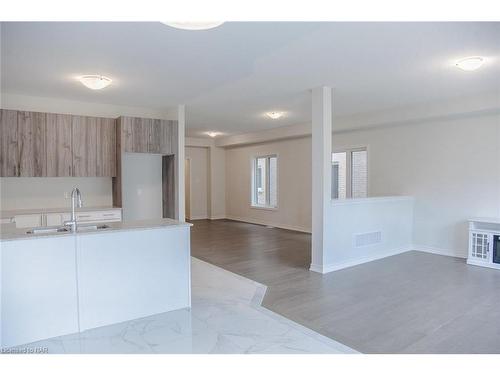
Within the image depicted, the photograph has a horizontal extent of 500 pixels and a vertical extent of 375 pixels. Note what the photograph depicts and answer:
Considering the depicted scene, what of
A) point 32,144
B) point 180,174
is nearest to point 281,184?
point 180,174

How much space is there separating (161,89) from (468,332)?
4.42 meters

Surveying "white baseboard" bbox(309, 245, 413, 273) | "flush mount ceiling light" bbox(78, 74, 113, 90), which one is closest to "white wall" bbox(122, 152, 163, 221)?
"flush mount ceiling light" bbox(78, 74, 113, 90)

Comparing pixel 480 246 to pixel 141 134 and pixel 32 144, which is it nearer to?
pixel 141 134

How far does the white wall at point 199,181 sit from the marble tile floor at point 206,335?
7.28m

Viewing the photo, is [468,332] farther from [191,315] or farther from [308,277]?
[191,315]

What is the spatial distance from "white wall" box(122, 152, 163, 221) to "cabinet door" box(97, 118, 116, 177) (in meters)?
0.40

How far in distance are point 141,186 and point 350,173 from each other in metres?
4.26

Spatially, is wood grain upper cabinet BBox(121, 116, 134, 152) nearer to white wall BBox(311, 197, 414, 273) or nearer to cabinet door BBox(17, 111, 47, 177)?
cabinet door BBox(17, 111, 47, 177)

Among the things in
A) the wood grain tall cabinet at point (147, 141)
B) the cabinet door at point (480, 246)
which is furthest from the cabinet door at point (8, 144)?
the cabinet door at point (480, 246)

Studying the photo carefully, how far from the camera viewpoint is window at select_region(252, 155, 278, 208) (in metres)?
9.48

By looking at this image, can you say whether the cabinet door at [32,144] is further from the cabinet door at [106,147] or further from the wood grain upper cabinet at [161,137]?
the wood grain upper cabinet at [161,137]

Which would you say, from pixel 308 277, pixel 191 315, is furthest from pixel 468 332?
pixel 191 315

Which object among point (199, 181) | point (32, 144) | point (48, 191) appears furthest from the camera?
point (199, 181)

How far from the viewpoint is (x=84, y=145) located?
209 inches
